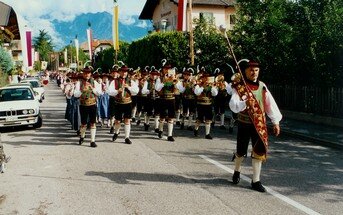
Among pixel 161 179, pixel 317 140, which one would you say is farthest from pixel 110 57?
pixel 161 179

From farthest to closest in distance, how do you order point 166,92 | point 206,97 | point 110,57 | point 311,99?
1. point 110,57
2. point 311,99
3. point 206,97
4. point 166,92

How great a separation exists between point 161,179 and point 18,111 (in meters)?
8.77

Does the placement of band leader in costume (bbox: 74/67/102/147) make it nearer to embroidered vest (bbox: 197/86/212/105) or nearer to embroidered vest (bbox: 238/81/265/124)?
embroidered vest (bbox: 197/86/212/105)

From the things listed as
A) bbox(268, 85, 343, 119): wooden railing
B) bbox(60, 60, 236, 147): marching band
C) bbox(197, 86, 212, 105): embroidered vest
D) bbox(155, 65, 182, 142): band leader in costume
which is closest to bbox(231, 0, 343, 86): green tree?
bbox(268, 85, 343, 119): wooden railing

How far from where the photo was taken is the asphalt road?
635cm

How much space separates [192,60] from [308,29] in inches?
260

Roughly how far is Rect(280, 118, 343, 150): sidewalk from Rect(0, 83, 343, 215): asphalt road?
457 mm

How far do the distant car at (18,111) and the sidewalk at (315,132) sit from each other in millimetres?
8495

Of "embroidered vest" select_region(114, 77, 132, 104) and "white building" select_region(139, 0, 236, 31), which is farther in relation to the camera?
"white building" select_region(139, 0, 236, 31)

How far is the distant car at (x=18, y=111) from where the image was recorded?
14.9m

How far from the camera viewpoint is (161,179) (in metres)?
7.96

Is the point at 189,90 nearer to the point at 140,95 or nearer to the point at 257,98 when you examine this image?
the point at 140,95

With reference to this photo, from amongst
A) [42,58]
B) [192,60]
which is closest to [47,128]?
[192,60]

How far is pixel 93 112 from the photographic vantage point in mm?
11930
